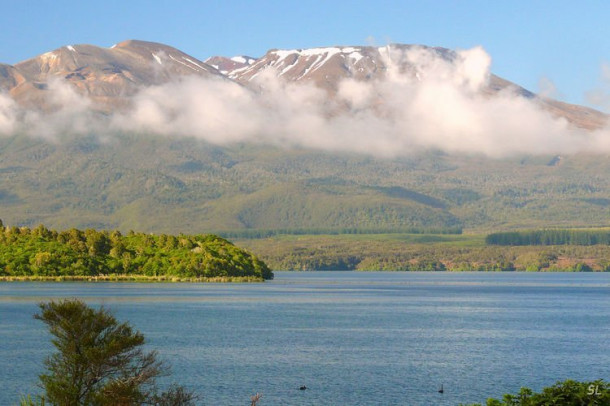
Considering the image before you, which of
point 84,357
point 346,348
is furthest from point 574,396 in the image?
point 346,348

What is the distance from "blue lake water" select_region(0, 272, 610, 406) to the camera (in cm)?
7450

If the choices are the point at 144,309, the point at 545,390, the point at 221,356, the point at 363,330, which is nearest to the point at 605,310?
the point at 363,330

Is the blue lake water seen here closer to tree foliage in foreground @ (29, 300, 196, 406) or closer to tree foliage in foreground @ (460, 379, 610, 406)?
tree foliage in foreground @ (29, 300, 196, 406)

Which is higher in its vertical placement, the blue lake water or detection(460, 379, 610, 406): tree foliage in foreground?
detection(460, 379, 610, 406): tree foliage in foreground

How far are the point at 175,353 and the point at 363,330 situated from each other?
3400 centimetres

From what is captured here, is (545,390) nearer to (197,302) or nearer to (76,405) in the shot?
(76,405)

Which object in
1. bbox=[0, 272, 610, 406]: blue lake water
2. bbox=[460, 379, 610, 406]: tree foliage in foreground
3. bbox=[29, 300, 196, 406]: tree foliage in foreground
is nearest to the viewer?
bbox=[460, 379, 610, 406]: tree foliage in foreground

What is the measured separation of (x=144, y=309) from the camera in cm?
14850

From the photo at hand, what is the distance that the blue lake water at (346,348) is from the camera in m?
74.5

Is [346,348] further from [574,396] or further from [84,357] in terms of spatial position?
[574,396]

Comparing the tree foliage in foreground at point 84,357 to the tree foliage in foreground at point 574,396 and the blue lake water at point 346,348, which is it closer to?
the tree foliage in foreground at point 574,396

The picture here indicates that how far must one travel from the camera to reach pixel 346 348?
10094 centimetres

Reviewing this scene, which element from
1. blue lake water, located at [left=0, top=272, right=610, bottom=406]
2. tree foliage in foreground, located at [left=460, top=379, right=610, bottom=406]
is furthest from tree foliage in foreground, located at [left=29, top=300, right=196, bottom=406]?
blue lake water, located at [left=0, top=272, right=610, bottom=406]

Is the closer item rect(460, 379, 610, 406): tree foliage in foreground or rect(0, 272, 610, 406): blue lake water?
rect(460, 379, 610, 406): tree foliage in foreground
